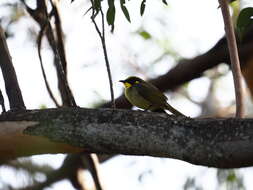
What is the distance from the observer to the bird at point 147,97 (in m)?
6.07

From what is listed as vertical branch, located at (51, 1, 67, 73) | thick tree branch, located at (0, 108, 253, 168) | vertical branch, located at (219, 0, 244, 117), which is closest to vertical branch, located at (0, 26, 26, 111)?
thick tree branch, located at (0, 108, 253, 168)

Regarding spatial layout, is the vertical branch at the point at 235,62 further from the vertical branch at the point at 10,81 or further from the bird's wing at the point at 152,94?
the bird's wing at the point at 152,94

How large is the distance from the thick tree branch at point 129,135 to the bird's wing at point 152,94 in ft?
8.30

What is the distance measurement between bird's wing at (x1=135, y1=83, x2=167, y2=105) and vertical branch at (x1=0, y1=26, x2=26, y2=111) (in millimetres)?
1976

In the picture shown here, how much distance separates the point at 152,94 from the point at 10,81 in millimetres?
2118

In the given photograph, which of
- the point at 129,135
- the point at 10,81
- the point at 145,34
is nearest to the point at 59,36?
the point at 10,81

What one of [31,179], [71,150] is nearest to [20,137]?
[71,150]

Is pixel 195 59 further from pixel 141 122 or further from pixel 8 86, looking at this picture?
pixel 141 122

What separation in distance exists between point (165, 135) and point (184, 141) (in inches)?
5.1

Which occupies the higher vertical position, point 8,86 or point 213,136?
point 8,86

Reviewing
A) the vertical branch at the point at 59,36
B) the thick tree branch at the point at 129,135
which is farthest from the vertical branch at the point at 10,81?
the vertical branch at the point at 59,36

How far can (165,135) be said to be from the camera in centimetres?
314

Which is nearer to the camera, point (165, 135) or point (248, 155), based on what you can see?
point (248, 155)

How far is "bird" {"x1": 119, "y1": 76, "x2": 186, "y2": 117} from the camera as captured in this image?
607cm
